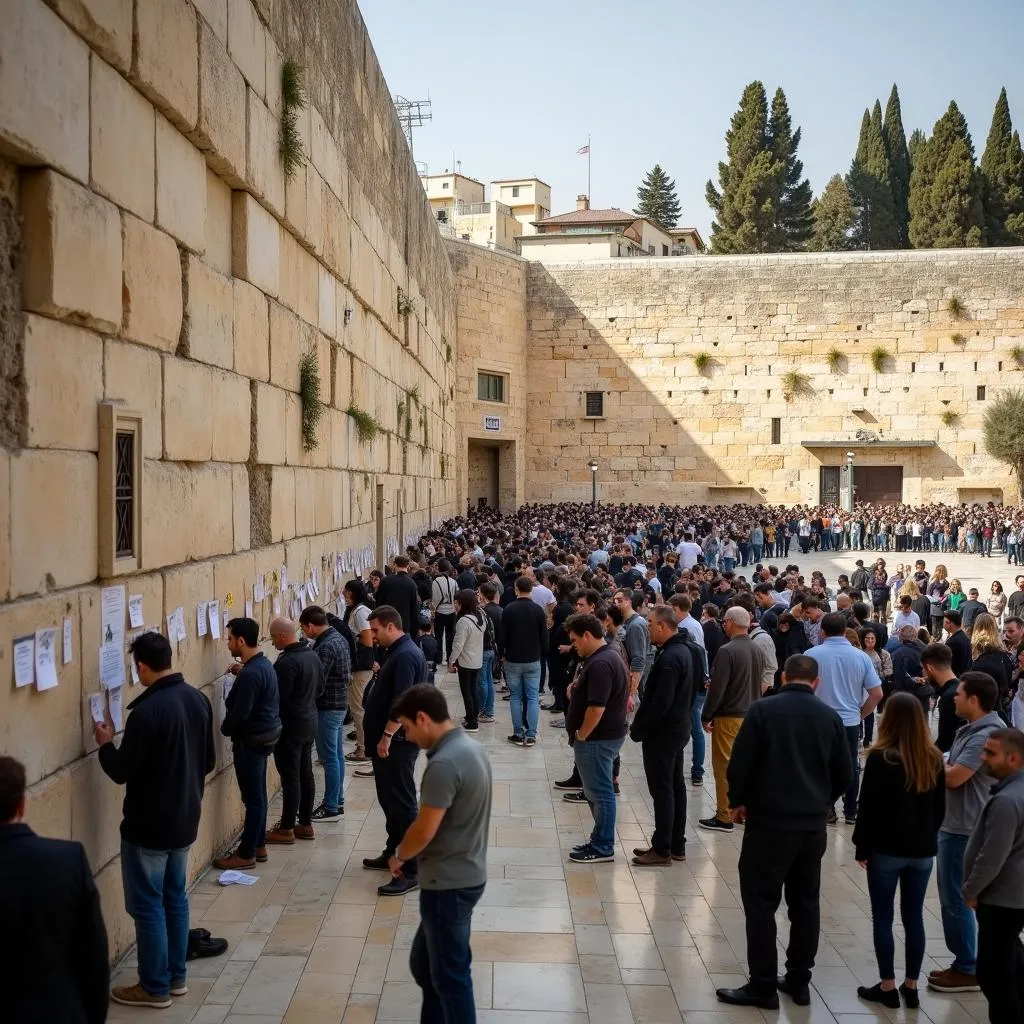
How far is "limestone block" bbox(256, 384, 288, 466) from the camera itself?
7.40 meters

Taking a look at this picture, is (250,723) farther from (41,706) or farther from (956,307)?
(956,307)

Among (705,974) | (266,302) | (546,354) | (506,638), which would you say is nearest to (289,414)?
(266,302)

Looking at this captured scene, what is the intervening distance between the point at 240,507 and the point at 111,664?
7.65 feet

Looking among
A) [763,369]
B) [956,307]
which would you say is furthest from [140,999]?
[956,307]

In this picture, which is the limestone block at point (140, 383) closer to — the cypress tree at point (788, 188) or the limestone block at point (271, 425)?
the limestone block at point (271, 425)

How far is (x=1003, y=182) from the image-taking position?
44500 mm

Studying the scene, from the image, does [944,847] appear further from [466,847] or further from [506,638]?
[506,638]

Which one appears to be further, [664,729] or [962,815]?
[664,729]

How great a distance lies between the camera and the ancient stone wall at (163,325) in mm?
4078

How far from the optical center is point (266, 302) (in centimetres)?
750

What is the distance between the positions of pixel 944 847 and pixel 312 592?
18.1 feet

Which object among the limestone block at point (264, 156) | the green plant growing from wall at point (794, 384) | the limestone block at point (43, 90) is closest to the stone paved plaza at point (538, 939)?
the limestone block at point (43, 90)

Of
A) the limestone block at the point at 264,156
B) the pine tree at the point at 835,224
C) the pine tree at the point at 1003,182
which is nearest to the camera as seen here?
the limestone block at the point at 264,156

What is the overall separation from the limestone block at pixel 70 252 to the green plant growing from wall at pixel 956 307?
31.5m
